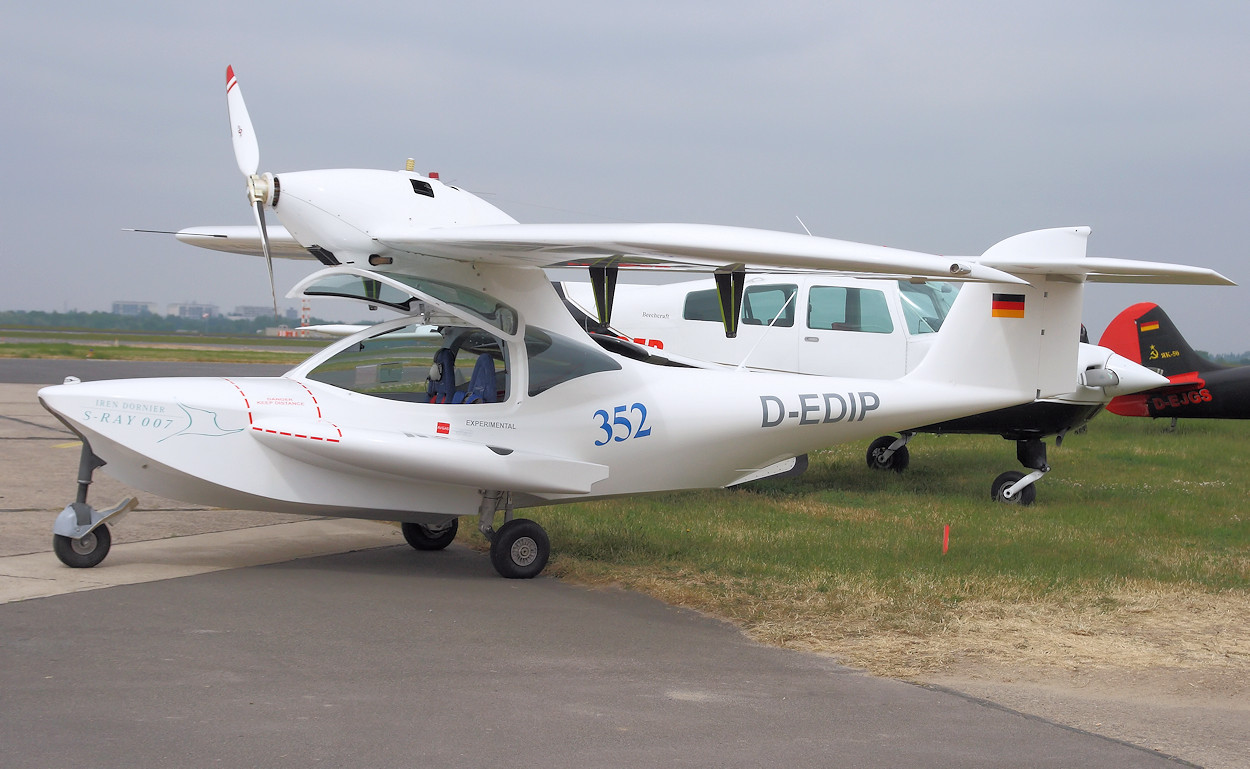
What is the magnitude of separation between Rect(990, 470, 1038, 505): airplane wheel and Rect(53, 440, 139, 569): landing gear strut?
8.97 metres

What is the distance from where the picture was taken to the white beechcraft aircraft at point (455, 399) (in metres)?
6.61

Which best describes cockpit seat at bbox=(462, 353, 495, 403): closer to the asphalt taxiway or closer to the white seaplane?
the asphalt taxiway

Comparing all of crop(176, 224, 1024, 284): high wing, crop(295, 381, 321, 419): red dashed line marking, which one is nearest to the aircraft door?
crop(176, 224, 1024, 284): high wing

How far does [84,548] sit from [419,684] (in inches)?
129

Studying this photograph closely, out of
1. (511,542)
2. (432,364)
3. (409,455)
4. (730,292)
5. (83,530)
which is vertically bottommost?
(511,542)

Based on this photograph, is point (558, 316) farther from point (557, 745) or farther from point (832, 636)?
point (557, 745)

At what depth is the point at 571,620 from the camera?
6332mm

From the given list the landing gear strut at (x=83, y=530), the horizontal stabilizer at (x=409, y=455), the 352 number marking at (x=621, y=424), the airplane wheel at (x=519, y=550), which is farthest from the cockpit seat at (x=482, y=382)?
the landing gear strut at (x=83, y=530)

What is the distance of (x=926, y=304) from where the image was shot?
12039 mm

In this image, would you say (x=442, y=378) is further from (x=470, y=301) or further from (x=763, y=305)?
(x=763, y=305)

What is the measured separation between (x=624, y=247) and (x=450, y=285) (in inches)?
61.3

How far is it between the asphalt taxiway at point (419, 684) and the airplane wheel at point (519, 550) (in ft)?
0.49

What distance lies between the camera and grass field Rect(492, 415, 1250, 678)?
243 inches

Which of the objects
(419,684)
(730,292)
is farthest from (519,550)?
(419,684)
